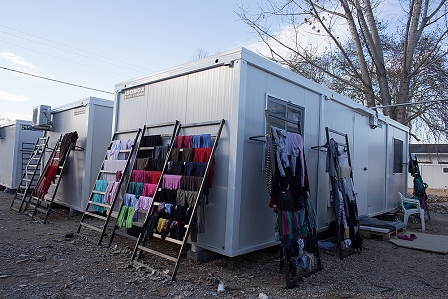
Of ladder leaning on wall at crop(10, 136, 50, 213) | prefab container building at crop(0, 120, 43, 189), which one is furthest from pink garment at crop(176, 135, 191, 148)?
prefab container building at crop(0, 120, 43, 189)

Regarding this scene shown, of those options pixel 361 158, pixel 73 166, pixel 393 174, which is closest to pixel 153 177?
pixel 73 166

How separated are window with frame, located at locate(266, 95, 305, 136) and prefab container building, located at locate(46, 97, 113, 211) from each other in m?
4.92

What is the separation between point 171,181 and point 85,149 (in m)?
4.15

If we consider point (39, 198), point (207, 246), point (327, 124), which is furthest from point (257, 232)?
point (39, 198)

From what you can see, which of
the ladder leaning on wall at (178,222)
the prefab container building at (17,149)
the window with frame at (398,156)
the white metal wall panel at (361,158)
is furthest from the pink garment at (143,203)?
the prefab container building at (17,149)

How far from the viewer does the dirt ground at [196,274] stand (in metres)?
3.94

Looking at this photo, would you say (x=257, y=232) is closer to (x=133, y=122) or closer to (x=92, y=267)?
(x=92, y=267)

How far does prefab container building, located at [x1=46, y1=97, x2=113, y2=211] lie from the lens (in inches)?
323

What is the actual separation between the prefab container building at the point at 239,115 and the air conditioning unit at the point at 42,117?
3.90 m

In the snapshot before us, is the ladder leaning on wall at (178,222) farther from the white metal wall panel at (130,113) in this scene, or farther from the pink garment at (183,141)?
the white metal wall panel at (130,113)

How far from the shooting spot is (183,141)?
5.22 meters

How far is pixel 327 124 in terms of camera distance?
665 cm

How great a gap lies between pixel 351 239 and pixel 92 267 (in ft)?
13.9

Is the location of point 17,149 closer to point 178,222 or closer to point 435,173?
point 178,222
